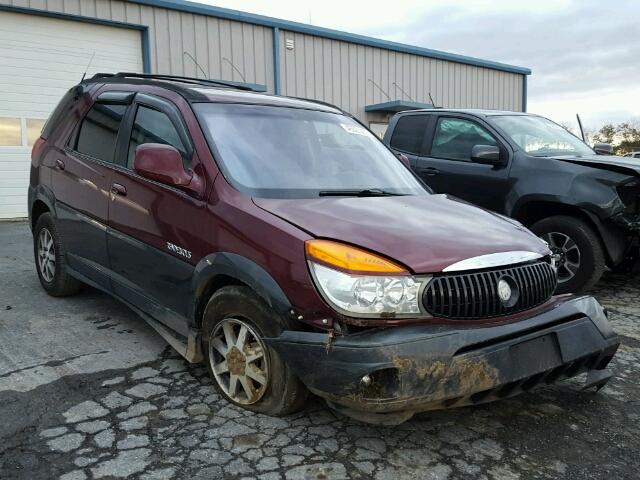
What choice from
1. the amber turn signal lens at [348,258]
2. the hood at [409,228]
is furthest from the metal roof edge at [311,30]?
the amber turn signal lens at [348,258]

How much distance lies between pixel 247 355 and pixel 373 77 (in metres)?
14.5

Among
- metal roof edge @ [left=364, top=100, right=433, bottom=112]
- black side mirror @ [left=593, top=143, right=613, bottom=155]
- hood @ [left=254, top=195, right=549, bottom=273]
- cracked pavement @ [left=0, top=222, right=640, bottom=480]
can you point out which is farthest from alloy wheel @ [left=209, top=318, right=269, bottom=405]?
metal roof edge @ [left=364, top=100, right=433, bottom=112]

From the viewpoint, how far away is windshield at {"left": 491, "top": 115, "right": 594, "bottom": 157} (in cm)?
586

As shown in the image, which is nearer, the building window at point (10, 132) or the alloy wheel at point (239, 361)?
the alloy wheel at point (239, 361)

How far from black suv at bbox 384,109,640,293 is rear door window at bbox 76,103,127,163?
10.7ft

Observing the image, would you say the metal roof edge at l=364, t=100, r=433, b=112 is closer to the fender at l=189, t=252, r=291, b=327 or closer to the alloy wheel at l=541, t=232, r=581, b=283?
the alloy wheel at l=541, t=232, r=581, b=283

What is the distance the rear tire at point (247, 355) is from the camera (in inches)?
109

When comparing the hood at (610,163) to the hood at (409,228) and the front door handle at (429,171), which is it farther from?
the hood at (409,228)

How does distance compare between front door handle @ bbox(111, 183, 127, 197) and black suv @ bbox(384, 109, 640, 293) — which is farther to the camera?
black suv @ bbox(384, 109, 640, 293)

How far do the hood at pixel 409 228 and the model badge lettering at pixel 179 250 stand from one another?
0.55 m

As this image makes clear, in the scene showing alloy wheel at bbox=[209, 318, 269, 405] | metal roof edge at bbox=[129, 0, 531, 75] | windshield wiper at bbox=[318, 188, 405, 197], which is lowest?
alloy wheel at bbox=[209, 318, 269, 405]

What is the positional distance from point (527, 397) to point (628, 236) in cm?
265

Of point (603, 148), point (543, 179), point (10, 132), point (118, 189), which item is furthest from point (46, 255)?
point (10, 132)

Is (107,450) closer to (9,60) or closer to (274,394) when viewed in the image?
(274,394)
